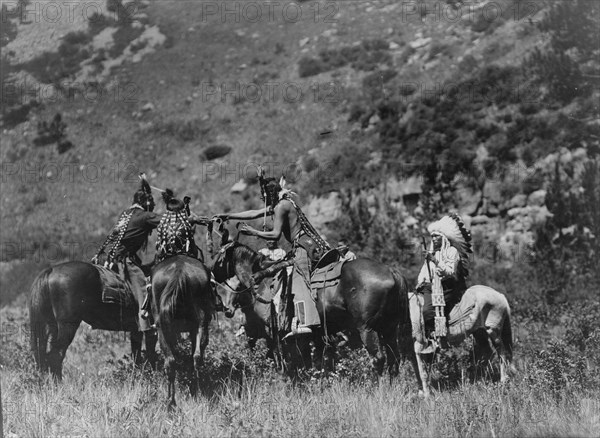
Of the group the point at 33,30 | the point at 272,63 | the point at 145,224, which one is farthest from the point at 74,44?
the point at 145,224

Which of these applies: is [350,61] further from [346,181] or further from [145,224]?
[145,224]

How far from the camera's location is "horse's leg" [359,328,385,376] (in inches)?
352

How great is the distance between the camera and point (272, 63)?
30938 millimetres

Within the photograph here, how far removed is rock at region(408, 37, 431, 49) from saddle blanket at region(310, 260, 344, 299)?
20.9 metres

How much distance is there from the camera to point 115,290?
1028 centimetres

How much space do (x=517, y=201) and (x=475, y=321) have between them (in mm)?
10321

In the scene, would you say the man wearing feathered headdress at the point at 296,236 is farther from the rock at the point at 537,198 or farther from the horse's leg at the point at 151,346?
the rock at the point at 537,198

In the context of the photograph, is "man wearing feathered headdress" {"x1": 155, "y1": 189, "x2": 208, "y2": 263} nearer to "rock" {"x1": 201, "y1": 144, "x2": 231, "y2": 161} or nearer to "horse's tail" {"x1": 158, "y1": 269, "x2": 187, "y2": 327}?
"horse's tail" {"x1": 158, "y1": 269, "x2": 187, "y2": 327}

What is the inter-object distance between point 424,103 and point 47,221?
12082 mm

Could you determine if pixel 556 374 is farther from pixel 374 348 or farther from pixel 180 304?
pixel 180 304

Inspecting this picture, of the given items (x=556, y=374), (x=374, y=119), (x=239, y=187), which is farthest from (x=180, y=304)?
(x=374, y=119)

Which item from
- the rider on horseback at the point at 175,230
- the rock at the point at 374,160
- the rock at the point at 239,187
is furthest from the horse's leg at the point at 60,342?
the rock at the point at 239,187

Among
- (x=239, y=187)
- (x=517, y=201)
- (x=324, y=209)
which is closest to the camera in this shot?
(x=517, y=201)

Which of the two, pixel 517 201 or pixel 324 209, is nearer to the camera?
pixel 517 201
